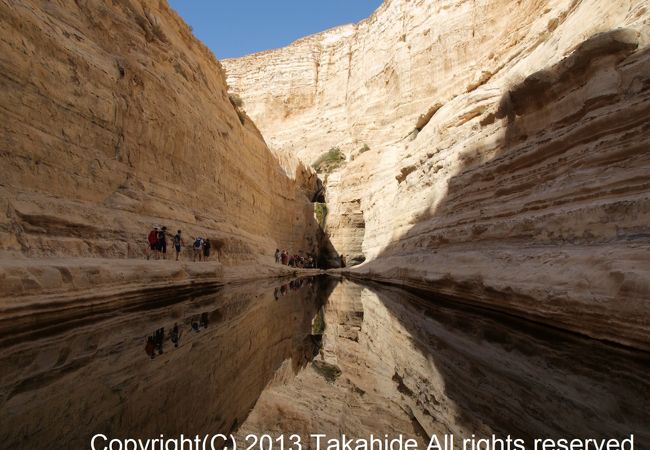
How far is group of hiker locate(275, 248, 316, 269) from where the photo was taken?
69.4 ft

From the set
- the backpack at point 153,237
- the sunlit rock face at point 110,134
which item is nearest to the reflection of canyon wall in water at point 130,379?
the sunlit rock face at point 110,134

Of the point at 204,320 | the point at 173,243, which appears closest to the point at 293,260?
the point at 173,243

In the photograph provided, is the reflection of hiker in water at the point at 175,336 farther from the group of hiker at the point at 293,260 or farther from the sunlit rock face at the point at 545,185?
the group of hiker at the point at 293,260

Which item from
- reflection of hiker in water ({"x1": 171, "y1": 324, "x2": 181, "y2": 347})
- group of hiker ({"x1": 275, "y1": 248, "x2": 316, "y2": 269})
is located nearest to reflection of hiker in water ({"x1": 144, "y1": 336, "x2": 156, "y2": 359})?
reflection of hiker in water ({"x1": 171, "y1": 324, "x2": 181, "y2": 347})

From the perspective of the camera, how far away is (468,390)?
323 centimetres

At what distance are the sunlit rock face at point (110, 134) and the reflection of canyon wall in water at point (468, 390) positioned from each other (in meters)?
5.23

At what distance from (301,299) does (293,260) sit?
1446cm

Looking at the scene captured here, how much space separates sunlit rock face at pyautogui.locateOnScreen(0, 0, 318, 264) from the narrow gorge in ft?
0.17

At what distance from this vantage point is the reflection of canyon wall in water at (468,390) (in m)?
Result: 2.62

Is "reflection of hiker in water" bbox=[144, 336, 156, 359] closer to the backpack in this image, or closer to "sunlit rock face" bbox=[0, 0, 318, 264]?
"sunlit rock face" bbox=[0, 0, 318, 264]

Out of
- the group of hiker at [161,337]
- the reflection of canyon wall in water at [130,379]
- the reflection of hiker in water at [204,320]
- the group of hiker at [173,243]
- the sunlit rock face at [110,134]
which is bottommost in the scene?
the reflection of canyon wall in water at [130,379]

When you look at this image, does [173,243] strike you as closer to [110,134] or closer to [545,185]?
[110,134]

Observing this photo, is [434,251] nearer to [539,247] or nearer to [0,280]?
[539,247]

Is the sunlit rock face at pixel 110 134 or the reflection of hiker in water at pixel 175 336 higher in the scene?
the sunlit rock face at pixel 110 134
